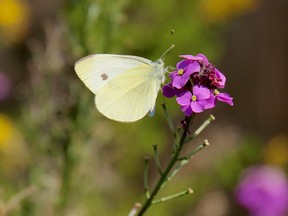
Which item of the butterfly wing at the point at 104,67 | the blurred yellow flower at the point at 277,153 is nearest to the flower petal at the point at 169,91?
the butterfly wing at the point at 104,67

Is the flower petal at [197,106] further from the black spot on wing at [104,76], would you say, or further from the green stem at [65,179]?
the green stem at [65,179]

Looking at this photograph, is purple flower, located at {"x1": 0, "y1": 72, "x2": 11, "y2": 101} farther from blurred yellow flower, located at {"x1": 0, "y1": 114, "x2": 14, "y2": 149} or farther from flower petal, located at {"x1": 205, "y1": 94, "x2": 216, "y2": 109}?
flower petal, located at {"x1": 205, "y1": 94, "x2": 216, "y2": 109}

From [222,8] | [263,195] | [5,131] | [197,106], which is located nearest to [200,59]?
[197,106]

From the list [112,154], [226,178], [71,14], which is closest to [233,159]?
[226,178]

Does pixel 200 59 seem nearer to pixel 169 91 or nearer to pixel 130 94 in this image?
pixel 169 91

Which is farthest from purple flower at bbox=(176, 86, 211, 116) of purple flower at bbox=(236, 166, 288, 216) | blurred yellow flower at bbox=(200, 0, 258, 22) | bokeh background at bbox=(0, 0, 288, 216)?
blurred yellow flower at bbox=(200, 0, 258, 22)
